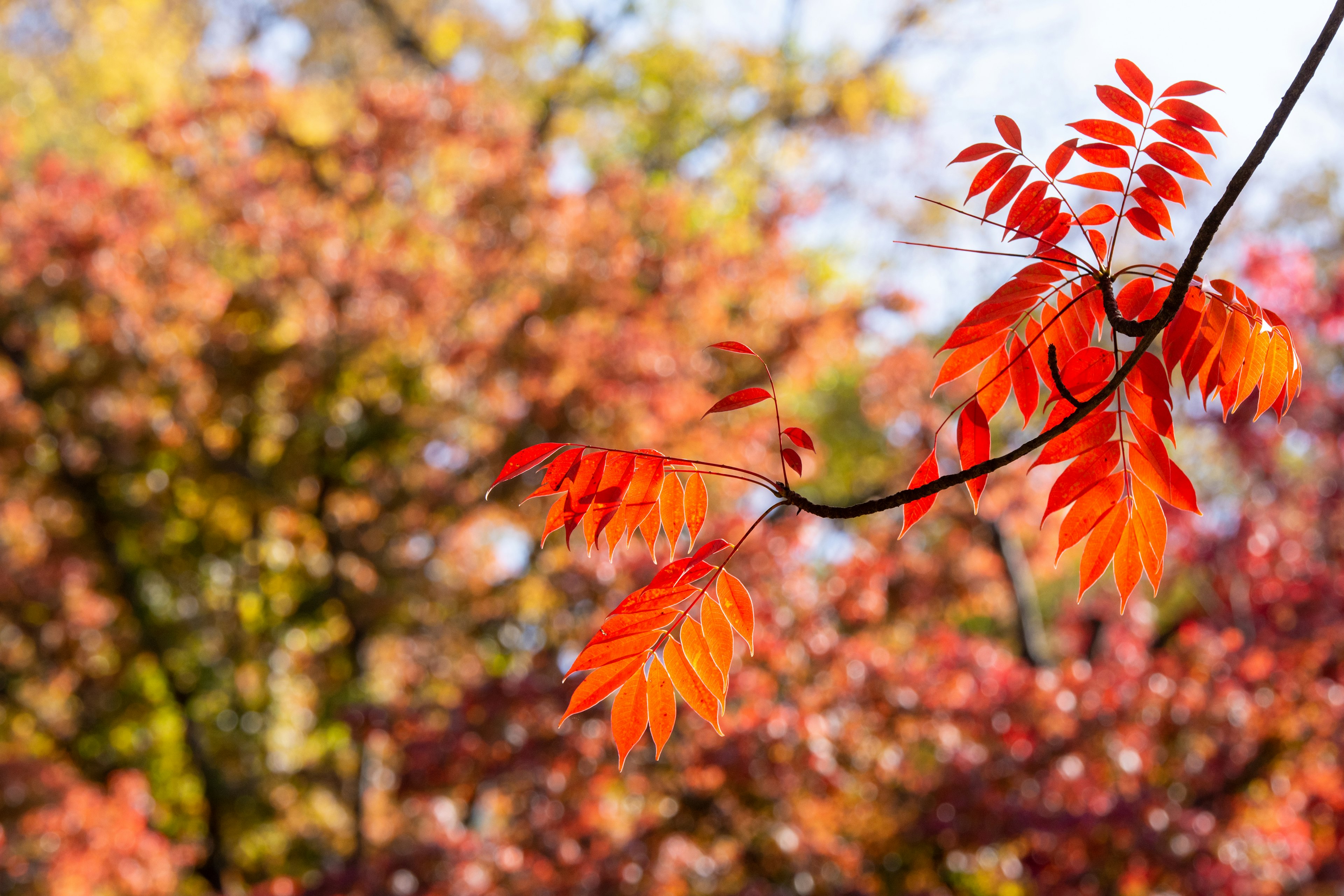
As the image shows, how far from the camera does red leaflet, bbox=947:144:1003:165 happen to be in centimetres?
121

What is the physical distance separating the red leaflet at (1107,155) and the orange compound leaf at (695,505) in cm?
57

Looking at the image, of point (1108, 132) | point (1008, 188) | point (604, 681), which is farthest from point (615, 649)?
point (1108, 132)

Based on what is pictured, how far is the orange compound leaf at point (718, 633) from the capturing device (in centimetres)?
122

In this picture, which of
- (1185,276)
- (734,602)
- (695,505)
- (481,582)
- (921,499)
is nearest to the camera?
(1185,276)

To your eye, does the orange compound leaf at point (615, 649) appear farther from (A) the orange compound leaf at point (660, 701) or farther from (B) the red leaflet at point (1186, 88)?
(B) the red leaflet at point (1186, 88)

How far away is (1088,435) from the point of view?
1180mm

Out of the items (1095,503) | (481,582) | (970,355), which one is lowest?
(481,582)

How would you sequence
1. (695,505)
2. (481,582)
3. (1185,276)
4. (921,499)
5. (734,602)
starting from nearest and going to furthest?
(1185,276) → (921,499) → (734,602) → (695,505) → (481,582)

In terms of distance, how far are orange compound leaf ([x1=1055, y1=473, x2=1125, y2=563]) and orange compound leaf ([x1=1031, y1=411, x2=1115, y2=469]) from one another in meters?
0.04

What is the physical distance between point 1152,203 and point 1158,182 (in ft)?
0.09

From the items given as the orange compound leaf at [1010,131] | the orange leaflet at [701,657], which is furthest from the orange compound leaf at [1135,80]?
the orange leaflet at [701,657]

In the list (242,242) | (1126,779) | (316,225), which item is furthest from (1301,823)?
(242,242)

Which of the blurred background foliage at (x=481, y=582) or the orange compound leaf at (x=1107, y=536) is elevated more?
the orange compound leaf at (x=1107, y=536)

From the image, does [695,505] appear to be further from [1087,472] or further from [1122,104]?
[1122,104]
